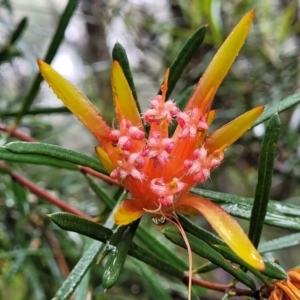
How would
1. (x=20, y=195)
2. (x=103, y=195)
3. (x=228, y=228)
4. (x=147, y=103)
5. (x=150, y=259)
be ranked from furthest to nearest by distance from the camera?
(x=147, y=103) < (x=20, y=195) < (x=103, y=195) < (x=150, y=259) < (x=228, y=228)

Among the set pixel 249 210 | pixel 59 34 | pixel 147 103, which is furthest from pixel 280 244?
pixel 147 103

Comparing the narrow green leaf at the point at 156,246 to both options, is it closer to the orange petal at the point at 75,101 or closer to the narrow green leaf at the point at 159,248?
the narrow green leaf at the point at 159,248

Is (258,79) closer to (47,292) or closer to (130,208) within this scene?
(47,292)

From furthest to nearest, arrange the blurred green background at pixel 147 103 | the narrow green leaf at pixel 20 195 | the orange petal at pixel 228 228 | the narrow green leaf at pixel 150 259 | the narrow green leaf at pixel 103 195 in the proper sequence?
the blurred green background at pixel 147 103, the narrow green leaf at pixel 20 195, the narrow green leaf at pixel 103 195, the narrow green leaf at pixel 150 259, the orange petal at pixel 228 228

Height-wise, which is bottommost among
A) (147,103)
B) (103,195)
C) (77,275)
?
(77,275)

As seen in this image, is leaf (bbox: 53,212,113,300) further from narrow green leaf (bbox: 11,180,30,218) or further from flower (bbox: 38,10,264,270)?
narrow green leaf (bbox: 11,180,30,218)

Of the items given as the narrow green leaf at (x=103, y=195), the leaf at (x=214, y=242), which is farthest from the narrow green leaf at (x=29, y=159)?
the leaf at (x=214, y=242)

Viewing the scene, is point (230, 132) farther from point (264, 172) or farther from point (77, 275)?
point (77, 275)

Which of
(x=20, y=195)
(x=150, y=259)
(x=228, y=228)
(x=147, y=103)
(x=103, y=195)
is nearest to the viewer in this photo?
(x=228, y=228)
